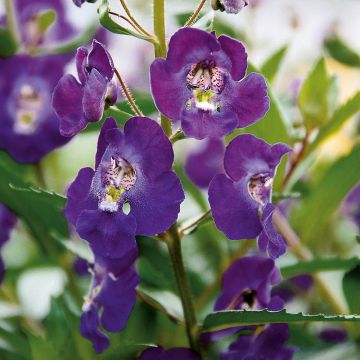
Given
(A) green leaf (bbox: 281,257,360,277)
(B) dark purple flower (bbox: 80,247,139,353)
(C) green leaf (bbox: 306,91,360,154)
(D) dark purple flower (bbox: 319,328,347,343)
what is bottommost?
(D) dark purple flower (bbox: 319,328,347,343)

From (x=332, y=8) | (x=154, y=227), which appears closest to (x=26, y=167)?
(x=154, y=227)

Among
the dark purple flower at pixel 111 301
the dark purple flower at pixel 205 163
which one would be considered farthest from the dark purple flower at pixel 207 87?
the dark purple flower at pixel 205 163

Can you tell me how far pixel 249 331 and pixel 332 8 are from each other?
2.07 metres

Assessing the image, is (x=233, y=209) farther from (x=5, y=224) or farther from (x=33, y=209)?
(x=5, y=224)

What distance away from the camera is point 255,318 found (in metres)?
0.53

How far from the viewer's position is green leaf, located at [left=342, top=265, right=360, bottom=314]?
67cm

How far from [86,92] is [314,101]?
308 mm

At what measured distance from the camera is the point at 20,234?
99 centimetres

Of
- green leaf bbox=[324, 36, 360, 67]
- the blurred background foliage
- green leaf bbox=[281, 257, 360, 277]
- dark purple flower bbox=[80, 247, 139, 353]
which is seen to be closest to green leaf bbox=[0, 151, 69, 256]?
the blurred background foliage

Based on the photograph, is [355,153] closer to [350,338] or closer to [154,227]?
[350,338]

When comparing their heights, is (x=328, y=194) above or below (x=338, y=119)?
below

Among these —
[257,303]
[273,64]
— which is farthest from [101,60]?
[273,64]

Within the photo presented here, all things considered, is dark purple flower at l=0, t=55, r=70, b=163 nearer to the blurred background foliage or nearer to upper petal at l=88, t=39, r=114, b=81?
the blurred background foliage

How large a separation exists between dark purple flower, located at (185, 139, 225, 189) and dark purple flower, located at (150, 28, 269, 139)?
0.50 meters
